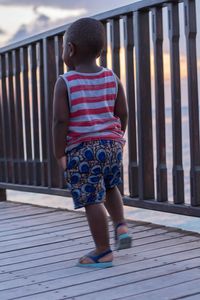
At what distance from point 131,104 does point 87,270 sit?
4.27 ft

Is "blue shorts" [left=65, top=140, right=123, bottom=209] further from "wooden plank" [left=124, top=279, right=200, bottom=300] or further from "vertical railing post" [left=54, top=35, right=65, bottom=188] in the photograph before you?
"vertical railing post" [left=54, top=35, right=65, bottom=188]

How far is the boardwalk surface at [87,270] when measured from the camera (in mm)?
2564

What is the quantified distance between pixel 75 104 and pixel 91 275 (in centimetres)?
67

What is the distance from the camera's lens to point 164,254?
10.2 feet

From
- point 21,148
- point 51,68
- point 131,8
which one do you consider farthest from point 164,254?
point 21,148

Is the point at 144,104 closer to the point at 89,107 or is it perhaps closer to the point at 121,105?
the point at 121,105

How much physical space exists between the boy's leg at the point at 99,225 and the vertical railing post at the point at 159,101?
866 millimetres

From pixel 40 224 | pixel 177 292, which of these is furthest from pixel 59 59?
pixel 177 292

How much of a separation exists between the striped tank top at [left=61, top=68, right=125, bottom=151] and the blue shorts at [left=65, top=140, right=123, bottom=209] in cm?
3

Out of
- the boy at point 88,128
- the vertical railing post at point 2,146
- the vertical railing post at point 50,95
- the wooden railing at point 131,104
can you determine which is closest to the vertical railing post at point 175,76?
the wooden railing at point 131,104

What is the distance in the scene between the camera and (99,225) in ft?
9.68

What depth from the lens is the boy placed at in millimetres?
2916

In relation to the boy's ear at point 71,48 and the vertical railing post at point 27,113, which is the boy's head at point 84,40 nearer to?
the boy's ear at point 71,48

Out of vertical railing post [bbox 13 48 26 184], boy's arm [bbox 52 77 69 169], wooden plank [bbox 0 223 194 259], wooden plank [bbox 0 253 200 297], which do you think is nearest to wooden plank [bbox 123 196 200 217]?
wooden plank [bbox 0 223 194 259]
